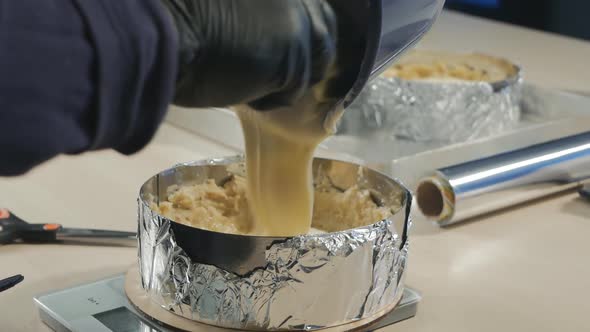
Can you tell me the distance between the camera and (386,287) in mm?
868

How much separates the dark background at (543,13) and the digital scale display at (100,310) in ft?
7.32

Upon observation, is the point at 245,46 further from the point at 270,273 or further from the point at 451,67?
the point at 451,67

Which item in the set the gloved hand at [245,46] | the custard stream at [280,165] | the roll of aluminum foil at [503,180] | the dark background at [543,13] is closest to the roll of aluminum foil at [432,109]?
the roll of aluminum foil at [503,180]


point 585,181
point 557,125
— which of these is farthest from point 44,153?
point 557,125

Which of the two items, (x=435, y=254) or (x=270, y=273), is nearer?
(x=270, y=273)

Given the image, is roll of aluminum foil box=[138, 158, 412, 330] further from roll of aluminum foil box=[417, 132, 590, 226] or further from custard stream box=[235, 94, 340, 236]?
roll of aluminum foil box=[417, 132, 590, 226]

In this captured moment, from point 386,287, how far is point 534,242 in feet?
1.11

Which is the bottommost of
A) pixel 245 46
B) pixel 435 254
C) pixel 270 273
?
pixel 435 254

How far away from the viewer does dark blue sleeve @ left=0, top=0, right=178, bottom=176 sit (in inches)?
23.3

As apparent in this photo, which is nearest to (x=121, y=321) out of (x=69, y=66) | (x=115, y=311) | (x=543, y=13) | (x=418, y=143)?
(x=115, y=311)

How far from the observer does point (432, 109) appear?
1439mm

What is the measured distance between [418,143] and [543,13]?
1763mm

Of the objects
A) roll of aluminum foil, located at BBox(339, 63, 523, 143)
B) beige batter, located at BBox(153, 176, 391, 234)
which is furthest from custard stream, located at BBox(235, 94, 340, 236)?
roll of aluminum foil, located at BBox(339, 63, 523, 143)

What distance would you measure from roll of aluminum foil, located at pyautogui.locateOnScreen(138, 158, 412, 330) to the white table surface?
0.09m
